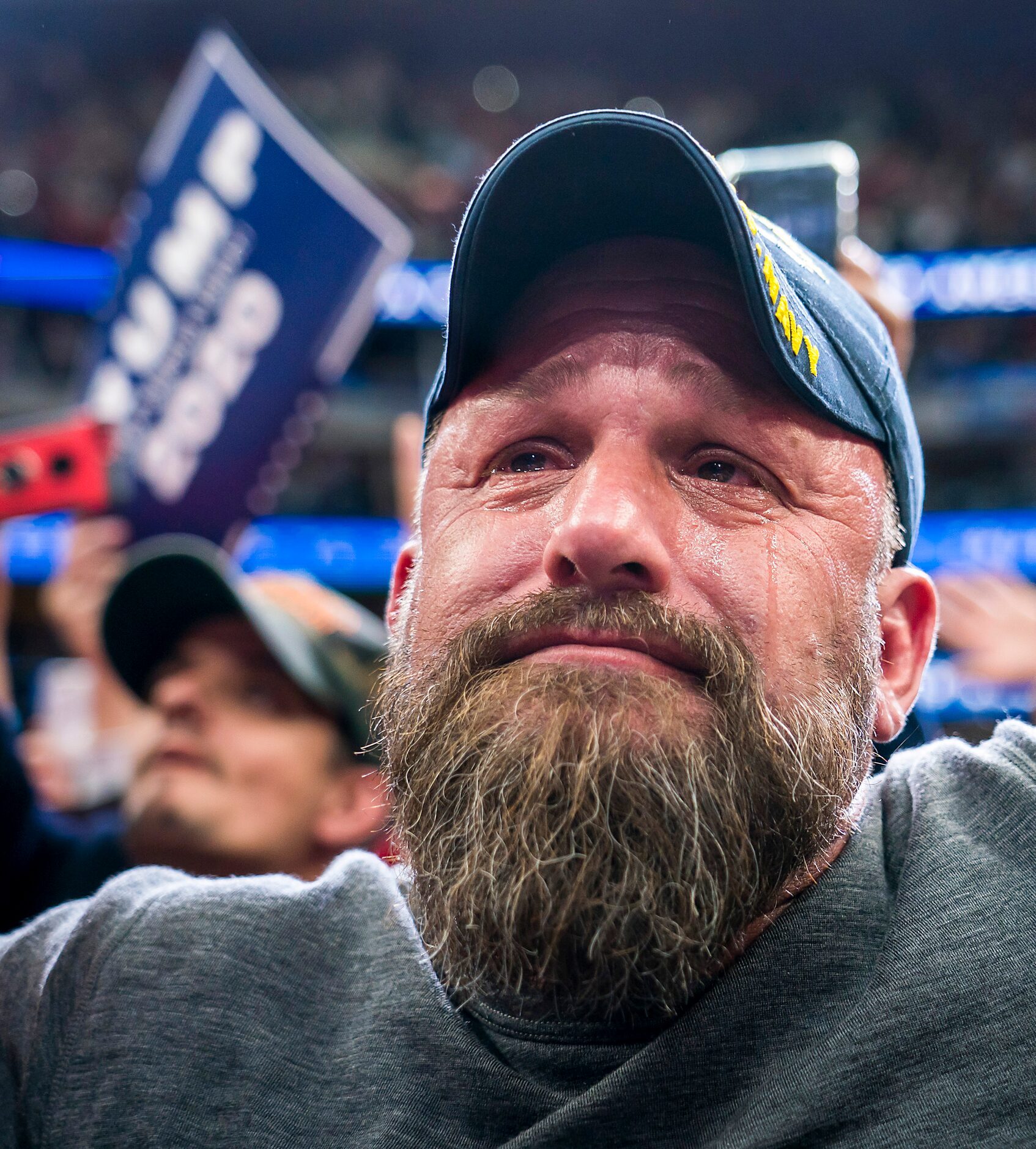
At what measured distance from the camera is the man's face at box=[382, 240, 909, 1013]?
32.6 inches

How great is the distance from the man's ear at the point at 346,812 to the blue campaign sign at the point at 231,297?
0.52 metres

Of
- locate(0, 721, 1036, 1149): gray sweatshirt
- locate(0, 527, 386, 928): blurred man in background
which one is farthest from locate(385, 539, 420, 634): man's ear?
locate(0, 527, 386, 928): blurred man in background

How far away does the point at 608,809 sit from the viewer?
820mm

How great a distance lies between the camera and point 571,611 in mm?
889

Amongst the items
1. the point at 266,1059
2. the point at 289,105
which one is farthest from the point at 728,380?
the point at 289,105

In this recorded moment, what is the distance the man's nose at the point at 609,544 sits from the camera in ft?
2.87

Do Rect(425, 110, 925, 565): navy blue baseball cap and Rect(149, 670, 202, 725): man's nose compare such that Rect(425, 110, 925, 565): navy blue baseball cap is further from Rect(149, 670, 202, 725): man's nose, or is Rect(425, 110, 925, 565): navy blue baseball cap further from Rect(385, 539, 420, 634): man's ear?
Rect(149, 670, 202, 725): man's nose

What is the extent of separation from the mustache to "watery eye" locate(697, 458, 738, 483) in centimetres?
15

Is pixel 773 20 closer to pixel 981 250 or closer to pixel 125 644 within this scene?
pixel 981 250

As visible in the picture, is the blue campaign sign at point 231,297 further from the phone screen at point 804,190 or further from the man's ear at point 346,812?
the phone screen at point 804,190

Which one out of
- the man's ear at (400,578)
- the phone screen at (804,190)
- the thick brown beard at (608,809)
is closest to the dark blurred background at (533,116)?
the phone screen at (804,190)

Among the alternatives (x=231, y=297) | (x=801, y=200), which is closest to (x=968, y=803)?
(x=801, y=200)

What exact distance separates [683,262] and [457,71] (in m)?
9.14

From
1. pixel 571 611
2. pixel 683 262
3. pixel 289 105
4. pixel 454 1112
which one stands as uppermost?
pixel 289 105
